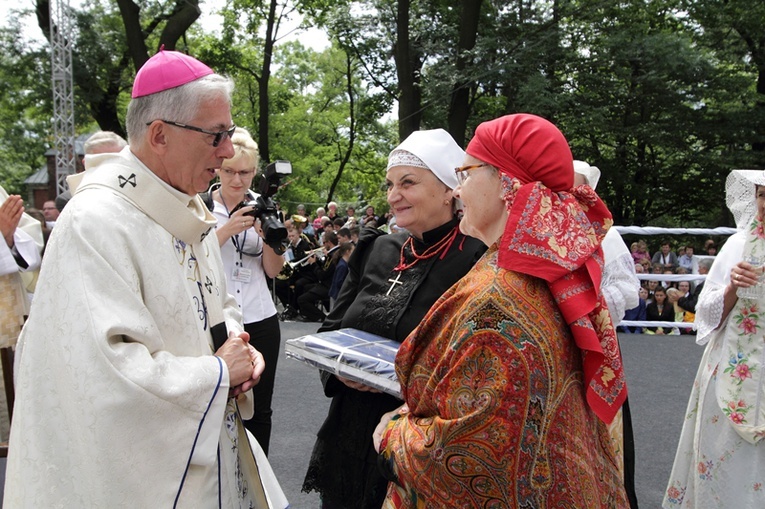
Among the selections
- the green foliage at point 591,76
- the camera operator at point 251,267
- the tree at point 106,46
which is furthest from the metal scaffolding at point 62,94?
Answer: the camera operator at point 251,267

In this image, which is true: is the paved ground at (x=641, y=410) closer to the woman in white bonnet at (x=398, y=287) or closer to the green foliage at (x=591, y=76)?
the woman in white bonnet at (x=398, y=287)

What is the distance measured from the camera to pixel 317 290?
10.9 meters

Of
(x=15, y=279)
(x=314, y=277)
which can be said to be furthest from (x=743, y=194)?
(x=314, y=277)

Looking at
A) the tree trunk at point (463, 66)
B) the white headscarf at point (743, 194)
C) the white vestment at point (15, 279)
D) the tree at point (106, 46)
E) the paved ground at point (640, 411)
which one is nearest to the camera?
the white headscarf at point (743, 194)

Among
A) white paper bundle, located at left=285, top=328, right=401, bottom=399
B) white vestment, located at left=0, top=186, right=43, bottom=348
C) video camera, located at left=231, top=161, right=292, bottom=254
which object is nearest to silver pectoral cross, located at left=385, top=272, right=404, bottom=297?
white paper bundle, located at left=285, top=328, right=401, bottom=399

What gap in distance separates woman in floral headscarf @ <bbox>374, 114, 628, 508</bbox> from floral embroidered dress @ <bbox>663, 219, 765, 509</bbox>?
1919 millimetres

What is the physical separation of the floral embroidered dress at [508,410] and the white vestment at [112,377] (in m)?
0.60

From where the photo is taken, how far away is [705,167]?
55.2 feet

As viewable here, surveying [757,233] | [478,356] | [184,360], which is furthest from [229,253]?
[757,233]

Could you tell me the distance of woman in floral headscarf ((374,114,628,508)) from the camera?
1.63 meters

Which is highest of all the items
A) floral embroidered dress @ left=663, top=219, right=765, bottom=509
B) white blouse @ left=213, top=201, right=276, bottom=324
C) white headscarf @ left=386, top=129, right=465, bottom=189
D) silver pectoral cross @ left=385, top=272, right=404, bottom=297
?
white headscarf @ left=386, top=129, right=465, bottom=189

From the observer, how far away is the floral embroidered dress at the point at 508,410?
1623 mm

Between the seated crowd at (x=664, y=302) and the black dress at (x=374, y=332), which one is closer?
the black dress at (x=374, y=332)

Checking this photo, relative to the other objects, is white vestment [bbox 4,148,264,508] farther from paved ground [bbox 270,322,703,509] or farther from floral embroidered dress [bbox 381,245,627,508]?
paved ground [bbox 270,322,703,509]
